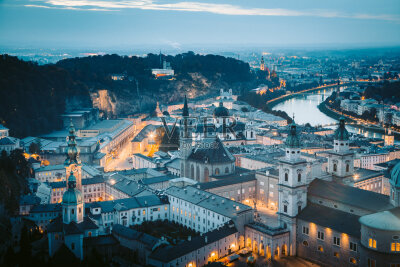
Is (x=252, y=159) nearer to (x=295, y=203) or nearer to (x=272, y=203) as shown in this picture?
(x=272, y=203)

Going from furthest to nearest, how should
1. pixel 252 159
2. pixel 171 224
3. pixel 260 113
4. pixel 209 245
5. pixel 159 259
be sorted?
pixel 260 113 → pixel 252 159 → pixel 171 224 → pixel 209 245 → pixel 159 259

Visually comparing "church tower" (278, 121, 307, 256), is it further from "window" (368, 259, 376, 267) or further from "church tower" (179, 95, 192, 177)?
"church tower" (179, 95, 192, 177)

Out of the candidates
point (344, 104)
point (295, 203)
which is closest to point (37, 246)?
point (295, 203)

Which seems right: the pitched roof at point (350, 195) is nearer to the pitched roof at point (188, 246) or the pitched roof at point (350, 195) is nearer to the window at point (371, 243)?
the window at point (371, 243)

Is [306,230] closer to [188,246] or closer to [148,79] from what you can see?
[188,246]

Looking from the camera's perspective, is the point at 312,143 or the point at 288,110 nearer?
the point at 312,143

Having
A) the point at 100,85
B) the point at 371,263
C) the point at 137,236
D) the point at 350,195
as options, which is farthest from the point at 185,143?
the point at 100,85

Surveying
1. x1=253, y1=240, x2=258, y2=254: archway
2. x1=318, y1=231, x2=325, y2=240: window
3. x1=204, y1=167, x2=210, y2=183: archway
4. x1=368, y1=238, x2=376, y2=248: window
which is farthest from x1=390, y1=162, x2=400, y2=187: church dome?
x1=204, y1=167, x2=210, y2=183: archway
